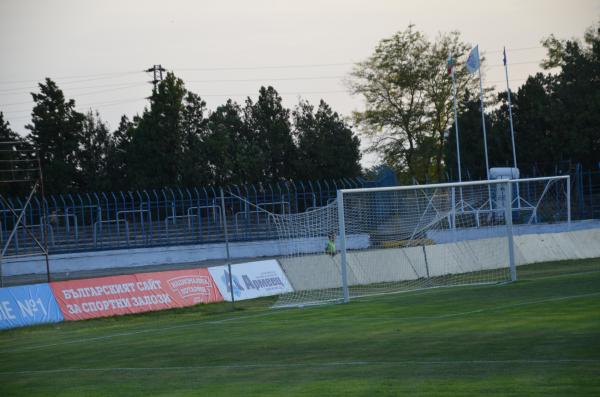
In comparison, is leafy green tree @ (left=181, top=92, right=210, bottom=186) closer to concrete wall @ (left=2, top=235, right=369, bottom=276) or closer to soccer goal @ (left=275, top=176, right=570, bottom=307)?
concrete wall @ (left=2, top=235, right=369, bottom=276)

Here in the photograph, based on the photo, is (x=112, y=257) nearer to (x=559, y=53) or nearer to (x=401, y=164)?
(x=401, y=164)

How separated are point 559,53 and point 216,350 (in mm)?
57426

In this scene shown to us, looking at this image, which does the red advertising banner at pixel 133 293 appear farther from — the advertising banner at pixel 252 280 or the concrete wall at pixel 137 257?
the concrete wall at pixel 137 257

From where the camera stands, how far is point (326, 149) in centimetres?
5950

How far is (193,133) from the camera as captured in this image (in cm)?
6159

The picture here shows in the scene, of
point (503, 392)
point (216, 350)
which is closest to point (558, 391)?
point (503, 392)

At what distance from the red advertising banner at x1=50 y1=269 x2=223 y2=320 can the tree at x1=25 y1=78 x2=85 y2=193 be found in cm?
3755

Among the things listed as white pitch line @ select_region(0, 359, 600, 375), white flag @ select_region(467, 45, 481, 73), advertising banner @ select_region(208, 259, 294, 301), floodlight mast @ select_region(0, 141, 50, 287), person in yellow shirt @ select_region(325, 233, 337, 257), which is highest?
white flag @ select_region(467, 45, 481, 73)

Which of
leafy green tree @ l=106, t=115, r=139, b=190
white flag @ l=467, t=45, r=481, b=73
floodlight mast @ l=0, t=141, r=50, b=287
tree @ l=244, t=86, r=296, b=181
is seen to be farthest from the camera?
leafy green tree @ l=106, t=115, r=139, b=190

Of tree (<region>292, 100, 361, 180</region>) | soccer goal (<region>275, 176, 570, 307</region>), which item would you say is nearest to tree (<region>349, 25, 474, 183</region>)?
tree (<region>292, 100, 361, 180</region>)

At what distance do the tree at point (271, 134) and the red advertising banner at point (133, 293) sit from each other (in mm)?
32606

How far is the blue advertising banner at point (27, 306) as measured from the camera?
23.2 meters

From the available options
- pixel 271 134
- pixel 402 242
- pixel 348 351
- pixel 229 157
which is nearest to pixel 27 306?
pixel 402 242

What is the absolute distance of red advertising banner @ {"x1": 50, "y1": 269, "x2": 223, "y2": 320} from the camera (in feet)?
81.3
